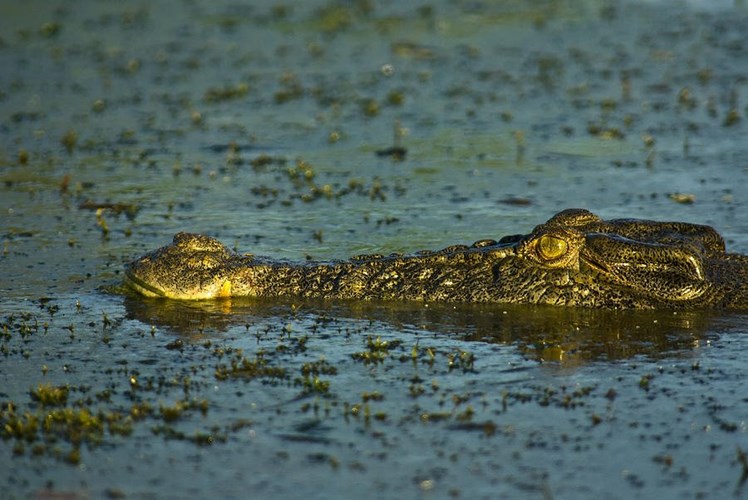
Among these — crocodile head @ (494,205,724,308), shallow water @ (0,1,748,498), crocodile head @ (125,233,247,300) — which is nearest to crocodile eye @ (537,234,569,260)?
crocodile head @ (494,205,724,308)

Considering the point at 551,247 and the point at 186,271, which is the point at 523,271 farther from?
the point at 186,271

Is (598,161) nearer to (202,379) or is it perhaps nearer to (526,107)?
(526,107)

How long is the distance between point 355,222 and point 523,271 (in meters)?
2.98

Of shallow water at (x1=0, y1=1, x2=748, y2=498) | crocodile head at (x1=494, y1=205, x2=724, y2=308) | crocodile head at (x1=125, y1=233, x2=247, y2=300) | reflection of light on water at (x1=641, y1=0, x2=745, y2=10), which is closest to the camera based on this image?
shallow water at (x1=0, y1=1, x2=748, y2=498)

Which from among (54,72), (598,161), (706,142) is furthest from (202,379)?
(54,72)

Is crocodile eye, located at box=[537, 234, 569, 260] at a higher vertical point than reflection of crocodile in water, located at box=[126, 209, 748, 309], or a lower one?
higher

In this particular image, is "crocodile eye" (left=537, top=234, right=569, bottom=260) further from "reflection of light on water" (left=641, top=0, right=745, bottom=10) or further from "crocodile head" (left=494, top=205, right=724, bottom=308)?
"reflection of light on water" (left=641, top=0, right=745, bottom=10)

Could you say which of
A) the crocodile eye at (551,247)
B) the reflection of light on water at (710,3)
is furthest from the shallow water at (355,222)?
the crocodile eye at (551,247)

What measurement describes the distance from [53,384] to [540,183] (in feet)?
21.6

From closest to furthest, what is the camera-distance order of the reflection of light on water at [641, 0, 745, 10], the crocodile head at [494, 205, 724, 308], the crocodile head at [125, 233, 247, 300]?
the crocodile head at [494, 205, 724, 308], the crocodile head at [125, 233, 247, 300], the reflection of light on water at [641, 0, 745, 10]

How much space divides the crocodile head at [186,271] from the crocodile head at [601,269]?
1.93 meters

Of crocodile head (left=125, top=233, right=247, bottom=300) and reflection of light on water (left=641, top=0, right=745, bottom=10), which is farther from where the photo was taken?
reflection of light on water (left=641, top=0, right=745, bottom=10)

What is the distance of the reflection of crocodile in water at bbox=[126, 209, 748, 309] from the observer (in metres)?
8.60

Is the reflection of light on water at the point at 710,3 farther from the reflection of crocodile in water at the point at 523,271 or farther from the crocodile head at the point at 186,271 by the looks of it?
the crocodile head at the point at 186,271
